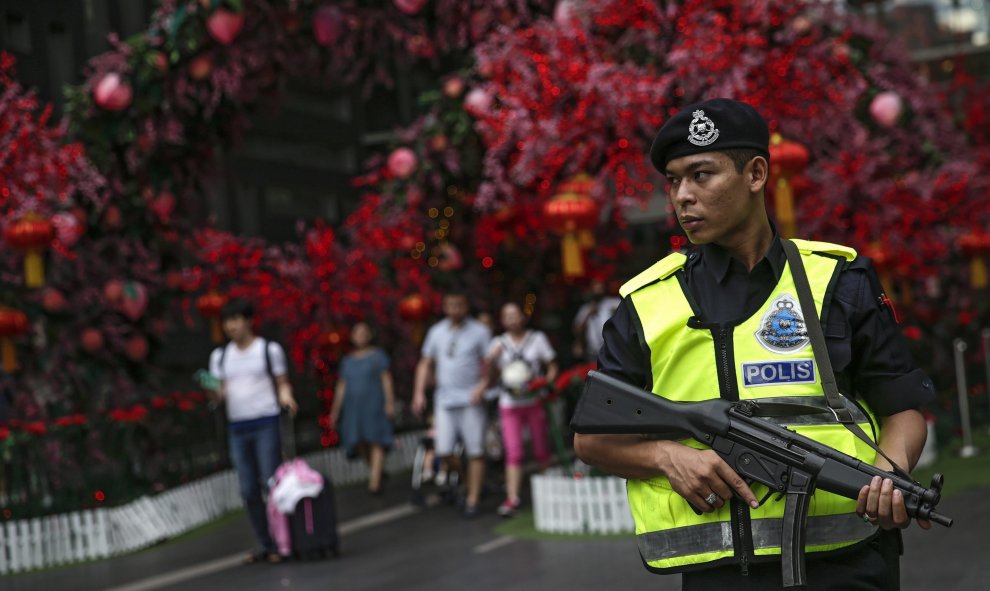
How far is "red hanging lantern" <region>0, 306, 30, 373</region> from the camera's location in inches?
454

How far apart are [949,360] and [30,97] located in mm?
10862

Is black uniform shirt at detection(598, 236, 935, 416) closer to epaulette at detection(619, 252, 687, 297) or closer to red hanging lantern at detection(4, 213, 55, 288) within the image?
epaulette at detection(619, 252, 687, 297)

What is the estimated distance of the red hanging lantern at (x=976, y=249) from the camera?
54.4 feet

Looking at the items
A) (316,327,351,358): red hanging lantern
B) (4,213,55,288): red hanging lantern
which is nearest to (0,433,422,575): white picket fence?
(4,213,55,288): red hanging lantern

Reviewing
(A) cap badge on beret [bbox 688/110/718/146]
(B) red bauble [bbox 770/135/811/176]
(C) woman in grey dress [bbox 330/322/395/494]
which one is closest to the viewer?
(A) cap badge on beret [bbox 688/110/718/146]

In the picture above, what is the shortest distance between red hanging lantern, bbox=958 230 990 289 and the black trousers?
14.7m

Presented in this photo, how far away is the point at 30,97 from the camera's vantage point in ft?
38.6

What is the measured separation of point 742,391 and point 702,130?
1.78ft

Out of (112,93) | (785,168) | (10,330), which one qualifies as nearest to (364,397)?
(10,330)

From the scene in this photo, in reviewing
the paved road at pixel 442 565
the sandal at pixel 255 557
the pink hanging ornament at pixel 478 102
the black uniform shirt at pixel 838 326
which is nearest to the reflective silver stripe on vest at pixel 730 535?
the black uniform shirt at pixel 838 326

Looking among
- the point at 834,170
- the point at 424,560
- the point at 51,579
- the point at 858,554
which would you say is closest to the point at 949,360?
the point at 834,170

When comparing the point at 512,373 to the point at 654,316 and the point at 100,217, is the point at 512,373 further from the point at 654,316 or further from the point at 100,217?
the point at 654,316

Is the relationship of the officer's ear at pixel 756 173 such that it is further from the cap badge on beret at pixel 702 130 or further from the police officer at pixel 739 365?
the cap badge on beret at pixel 702 130

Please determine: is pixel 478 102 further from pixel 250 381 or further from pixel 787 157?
pixel 250 381
